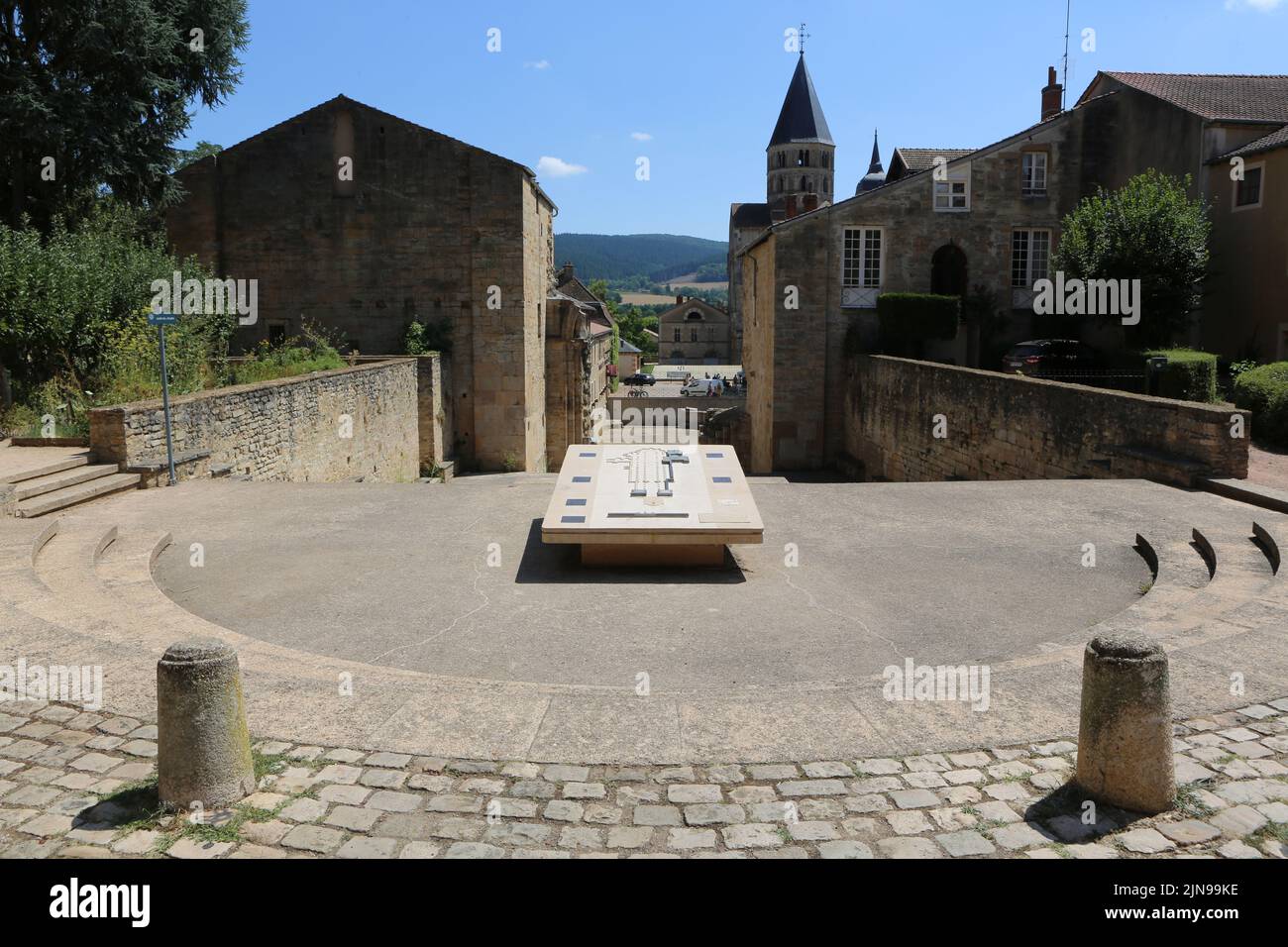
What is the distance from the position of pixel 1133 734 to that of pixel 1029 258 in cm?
2526

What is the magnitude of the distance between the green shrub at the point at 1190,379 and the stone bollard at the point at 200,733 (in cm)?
1613

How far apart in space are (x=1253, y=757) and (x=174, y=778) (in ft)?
16.0

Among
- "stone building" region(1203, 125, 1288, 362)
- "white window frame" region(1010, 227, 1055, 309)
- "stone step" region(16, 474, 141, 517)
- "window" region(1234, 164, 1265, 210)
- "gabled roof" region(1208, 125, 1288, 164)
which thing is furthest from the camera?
"white window frame" region(1010, 227, 1055, 309)

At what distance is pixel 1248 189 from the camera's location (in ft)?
72.0

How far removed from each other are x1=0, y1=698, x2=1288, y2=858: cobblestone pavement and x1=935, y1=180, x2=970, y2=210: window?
23.2 metres

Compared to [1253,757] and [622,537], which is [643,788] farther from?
[622,537]

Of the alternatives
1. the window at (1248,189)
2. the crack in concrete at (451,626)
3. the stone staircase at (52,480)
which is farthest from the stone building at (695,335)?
the crack in concrete at (451,626)

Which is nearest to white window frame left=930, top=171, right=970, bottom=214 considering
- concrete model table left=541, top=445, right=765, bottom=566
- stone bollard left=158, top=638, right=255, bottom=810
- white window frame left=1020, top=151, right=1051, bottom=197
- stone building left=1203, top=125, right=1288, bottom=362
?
white window frame left=1020, top=151, right=1051, bottom=197

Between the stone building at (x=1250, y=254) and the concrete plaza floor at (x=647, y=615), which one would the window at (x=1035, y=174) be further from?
the concrete plaza floor at (x=647, y=615)

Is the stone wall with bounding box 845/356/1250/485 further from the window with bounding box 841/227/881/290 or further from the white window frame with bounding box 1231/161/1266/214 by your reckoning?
the white window frame with bounding box 1231/161/1266/214

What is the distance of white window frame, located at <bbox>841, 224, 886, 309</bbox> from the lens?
2592cm

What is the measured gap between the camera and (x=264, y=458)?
14.5 metres

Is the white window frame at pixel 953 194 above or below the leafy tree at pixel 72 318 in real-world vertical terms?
above

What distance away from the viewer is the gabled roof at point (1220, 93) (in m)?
23.3
